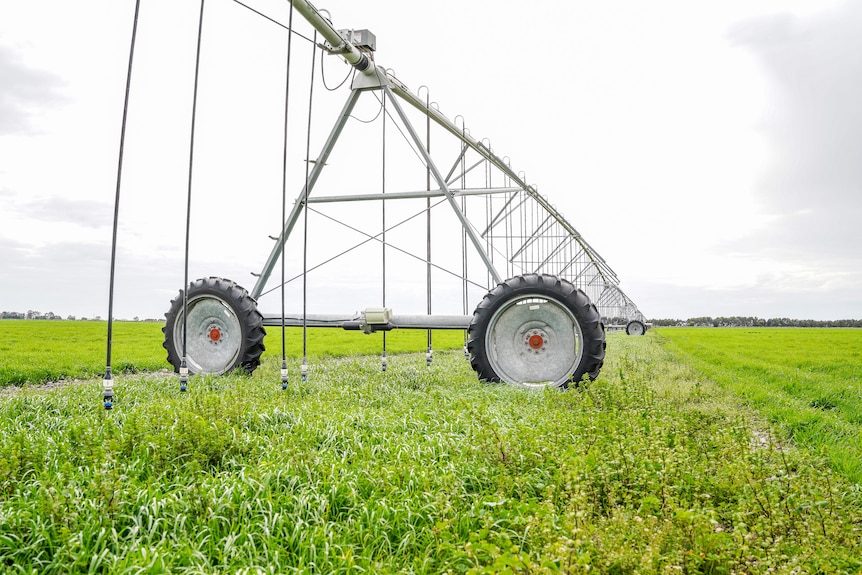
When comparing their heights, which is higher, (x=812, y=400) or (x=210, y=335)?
(x=210, y=335)

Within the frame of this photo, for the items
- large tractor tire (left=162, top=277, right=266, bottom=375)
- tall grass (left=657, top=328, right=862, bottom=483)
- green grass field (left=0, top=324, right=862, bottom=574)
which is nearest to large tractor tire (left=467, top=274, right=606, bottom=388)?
green grass field (left=0, top=324, right=862, bottom=574)

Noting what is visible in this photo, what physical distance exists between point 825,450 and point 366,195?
22.2 ft

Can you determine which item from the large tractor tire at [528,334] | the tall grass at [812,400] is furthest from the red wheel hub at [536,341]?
the tall grass at [812,400]

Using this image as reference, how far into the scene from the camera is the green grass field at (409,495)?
279 cm

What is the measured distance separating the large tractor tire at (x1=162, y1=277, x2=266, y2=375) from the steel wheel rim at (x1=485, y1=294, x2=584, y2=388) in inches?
136

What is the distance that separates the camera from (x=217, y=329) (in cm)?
904

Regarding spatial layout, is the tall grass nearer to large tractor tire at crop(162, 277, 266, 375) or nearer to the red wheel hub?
the red wheel hub

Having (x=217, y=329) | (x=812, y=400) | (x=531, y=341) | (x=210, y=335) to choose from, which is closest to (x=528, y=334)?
(x=531, y=341)

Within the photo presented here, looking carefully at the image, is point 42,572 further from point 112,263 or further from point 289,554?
point 112,263

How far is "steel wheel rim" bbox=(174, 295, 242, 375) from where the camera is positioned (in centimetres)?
885

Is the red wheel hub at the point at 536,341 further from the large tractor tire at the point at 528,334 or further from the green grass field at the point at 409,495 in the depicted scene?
the green grass field at the point at 409,495

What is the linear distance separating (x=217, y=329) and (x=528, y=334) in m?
4.63

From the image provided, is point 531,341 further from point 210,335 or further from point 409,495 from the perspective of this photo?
point 210,335

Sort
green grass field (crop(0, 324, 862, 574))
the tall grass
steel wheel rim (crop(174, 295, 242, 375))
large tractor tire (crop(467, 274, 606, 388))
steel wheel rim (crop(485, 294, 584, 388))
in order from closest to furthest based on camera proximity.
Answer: green grass field (crop(0, 324, 862, 574))
the tall grass
large tractor tire (crop(467, 274, 606, 388))
steel wheel rim (crop(485, 294, 584, 388))
steel wheel rim (crop(174, 295, 242, 375))
